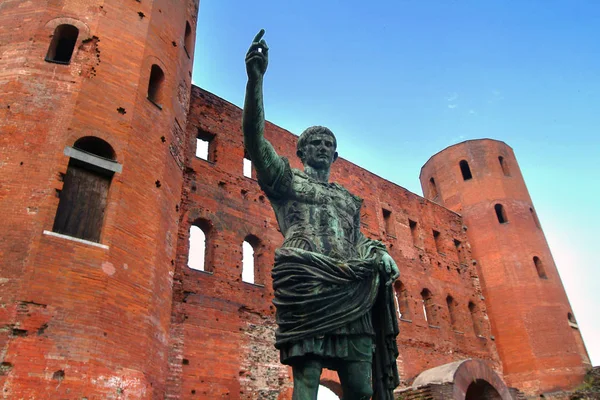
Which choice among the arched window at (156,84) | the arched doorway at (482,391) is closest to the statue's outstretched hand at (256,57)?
the arched window at (156,84)

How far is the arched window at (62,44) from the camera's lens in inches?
418

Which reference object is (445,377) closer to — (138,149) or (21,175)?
(138,149)

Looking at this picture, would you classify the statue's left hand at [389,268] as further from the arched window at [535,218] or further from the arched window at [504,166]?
the arched window at [504,166]

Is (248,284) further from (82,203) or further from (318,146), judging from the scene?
(318,146)

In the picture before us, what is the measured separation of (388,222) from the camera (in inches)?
774

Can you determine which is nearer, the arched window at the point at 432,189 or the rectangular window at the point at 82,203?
the rectangular window at the point at 82,203

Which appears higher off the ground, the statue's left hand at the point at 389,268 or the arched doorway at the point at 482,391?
the arched doorway at the point at 482,391

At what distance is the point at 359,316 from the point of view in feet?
9.79

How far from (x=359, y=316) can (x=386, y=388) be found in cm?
54

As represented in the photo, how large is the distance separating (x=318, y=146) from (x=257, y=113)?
2.46 ft

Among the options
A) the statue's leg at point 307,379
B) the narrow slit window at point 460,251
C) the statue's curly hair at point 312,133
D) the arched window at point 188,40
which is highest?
the arched window at point 188,40

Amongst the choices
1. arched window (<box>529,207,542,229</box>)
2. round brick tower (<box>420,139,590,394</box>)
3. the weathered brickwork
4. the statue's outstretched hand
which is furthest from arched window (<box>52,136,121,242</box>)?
arched window (<box>529,207,542,229</box>)

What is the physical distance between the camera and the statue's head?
148 inches

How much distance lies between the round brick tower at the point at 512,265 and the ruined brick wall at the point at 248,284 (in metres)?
0.82
